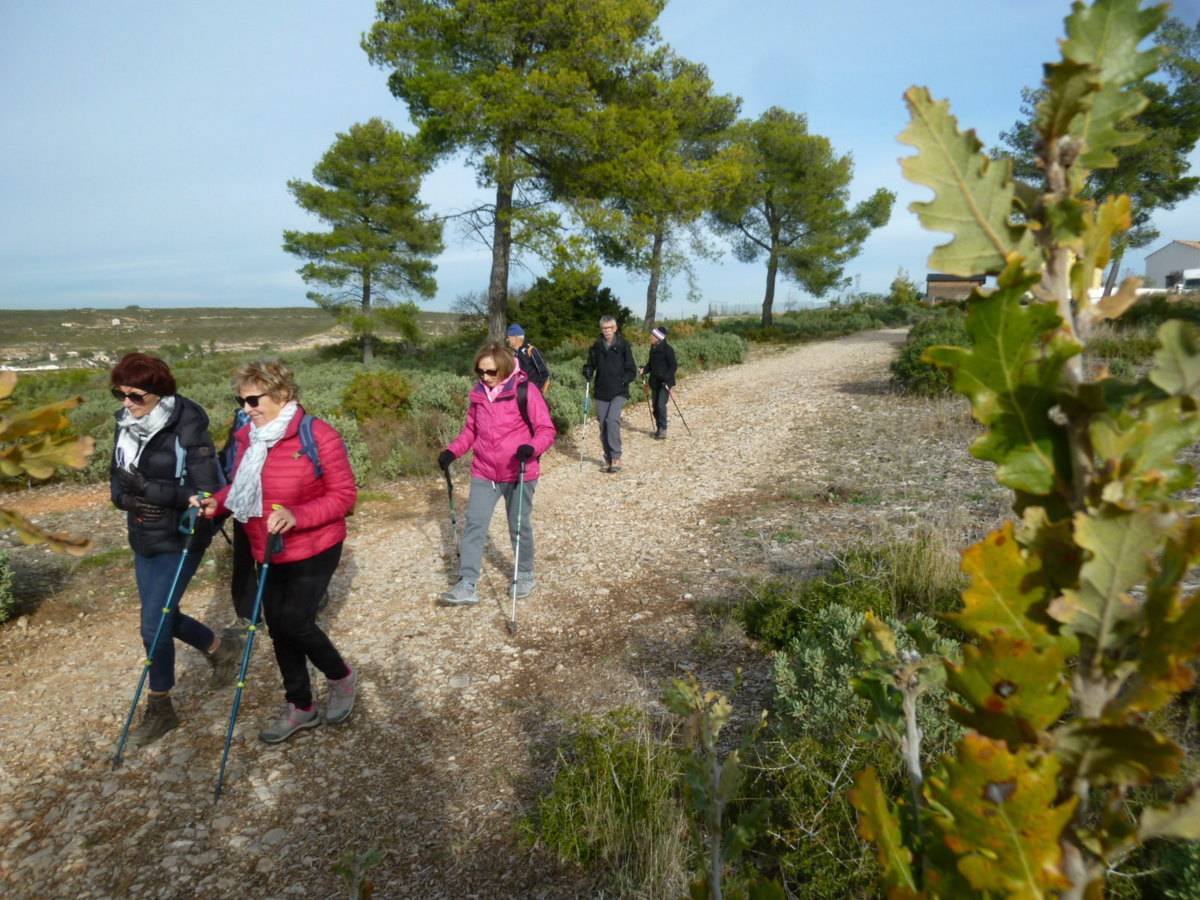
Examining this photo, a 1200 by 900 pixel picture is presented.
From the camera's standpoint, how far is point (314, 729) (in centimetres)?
391

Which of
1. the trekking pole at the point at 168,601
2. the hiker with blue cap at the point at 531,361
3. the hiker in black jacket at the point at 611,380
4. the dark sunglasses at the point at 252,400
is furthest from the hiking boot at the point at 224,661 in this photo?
the hiker in black jacket at the point at 611,380

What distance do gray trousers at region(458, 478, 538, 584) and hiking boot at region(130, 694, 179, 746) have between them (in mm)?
2062

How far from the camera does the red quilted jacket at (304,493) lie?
3438 millimetres

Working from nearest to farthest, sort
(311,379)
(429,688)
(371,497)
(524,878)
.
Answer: (524,878)
(429,688)
(371,497)
(311,379)

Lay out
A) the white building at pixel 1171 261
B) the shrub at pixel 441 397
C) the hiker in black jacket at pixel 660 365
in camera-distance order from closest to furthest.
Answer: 1. the hiker in black jacket at pixel 660 365
2. the shrub at pixel 441 397
3. the white building at pixel 1171 261

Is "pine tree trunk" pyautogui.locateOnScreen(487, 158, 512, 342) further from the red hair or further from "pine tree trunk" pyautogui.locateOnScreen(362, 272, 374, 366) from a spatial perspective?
"pine tree trunk" pyautogui.locateOnScreen(362, 272, 374, 366)

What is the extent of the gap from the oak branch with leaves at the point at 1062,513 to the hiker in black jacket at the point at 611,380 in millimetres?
8465

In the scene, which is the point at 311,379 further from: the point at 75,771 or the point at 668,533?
the point at 75,771

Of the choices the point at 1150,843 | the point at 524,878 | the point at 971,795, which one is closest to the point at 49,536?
the point at 971,795

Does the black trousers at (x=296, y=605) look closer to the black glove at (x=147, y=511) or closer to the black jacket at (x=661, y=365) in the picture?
the black glove at (x=147, y=511)

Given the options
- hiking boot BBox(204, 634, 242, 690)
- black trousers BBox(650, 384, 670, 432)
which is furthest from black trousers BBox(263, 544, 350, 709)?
black trousers BBox(650, 384, 670, 432)

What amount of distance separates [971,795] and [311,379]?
18.3 metres

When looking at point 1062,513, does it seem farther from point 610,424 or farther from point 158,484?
point 610,424

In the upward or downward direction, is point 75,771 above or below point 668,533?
below
